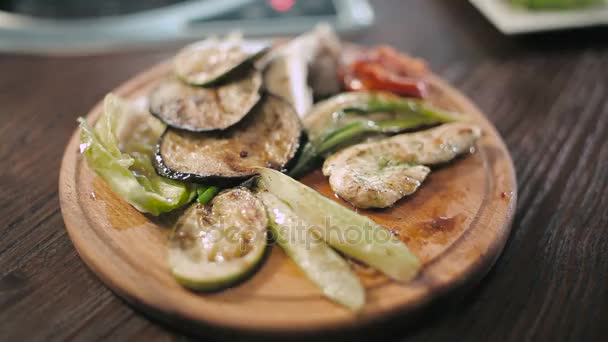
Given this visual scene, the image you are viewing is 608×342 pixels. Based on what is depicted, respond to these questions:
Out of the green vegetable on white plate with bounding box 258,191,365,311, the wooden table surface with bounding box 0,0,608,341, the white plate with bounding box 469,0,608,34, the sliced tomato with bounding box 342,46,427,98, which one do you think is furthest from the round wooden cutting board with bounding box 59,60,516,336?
the white plate with bounding box 469,0,608,34

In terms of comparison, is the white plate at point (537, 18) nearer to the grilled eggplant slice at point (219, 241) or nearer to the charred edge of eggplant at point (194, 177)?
the charred edge of eggplant at point (194, 177)

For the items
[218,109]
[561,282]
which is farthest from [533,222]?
[218,109]

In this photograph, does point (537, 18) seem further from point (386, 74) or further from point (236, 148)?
point (236, 148)

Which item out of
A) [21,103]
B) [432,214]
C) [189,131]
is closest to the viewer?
[432,214]

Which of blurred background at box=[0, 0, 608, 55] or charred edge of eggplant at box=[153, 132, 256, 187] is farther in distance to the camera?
blurred background at box=[0, 0, 608, 55]

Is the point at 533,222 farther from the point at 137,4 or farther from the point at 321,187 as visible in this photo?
the point at 137,4

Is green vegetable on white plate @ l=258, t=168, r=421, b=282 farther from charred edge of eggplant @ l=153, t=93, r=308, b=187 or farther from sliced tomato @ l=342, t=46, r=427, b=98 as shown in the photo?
sliced tomato @ l=342, t=46, r=427, b=98
